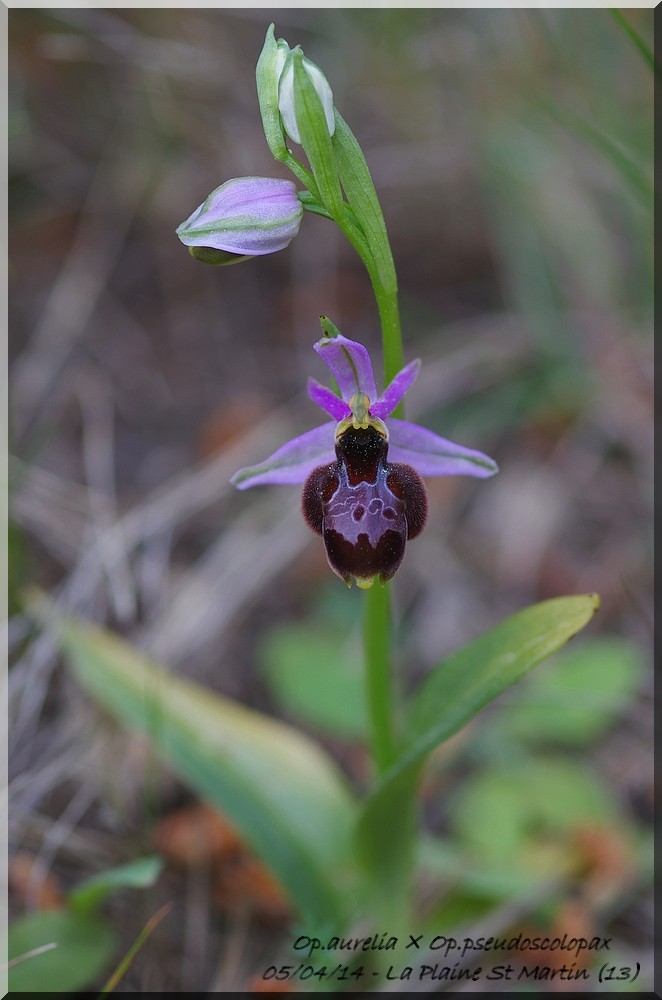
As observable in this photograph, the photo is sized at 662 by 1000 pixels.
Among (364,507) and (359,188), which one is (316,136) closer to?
(359,188)

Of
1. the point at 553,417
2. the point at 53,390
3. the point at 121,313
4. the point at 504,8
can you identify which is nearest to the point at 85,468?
the point at 53,390

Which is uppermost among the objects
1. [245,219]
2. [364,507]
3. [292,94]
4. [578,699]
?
[292,94]

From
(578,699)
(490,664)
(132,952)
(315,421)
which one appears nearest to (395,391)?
(490,664)

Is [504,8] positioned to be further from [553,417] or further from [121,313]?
[121,313]

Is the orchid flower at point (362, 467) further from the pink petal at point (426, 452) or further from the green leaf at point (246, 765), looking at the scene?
the green leaf at point (246, 765)

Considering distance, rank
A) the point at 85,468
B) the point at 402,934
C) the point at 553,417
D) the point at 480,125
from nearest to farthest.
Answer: the point at 402,934
the point at 85,468
the point at 553,417
the point at 480,125

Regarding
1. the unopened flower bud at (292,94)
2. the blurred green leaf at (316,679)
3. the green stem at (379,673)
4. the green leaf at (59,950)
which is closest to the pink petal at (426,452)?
the green stem at (379,673)
